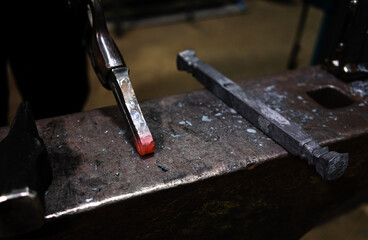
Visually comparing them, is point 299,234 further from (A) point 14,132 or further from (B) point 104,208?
(A) point 14,132

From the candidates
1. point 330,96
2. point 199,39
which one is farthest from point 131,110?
point 199,39

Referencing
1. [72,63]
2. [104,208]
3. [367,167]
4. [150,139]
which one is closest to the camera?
[104,208]

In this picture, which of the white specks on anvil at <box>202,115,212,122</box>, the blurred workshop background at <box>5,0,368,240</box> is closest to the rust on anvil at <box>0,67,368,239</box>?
the white specks on anvil at <box>202,115,212,122</box>

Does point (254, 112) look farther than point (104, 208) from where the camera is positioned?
Yes

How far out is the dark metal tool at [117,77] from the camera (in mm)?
927

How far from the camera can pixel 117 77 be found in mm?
969

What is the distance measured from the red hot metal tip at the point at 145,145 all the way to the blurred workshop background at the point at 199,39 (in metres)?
1.47

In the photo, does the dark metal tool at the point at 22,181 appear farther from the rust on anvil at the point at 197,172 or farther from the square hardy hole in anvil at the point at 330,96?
the square hardy hole in anvil at the point at 330,96

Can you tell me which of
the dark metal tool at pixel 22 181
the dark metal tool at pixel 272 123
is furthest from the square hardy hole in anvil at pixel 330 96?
the dark metal tool at pixel 22 181

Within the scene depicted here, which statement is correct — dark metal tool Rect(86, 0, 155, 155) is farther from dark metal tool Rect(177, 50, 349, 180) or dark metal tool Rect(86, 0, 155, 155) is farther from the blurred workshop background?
the blurred workshop background

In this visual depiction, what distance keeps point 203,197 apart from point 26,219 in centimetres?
47

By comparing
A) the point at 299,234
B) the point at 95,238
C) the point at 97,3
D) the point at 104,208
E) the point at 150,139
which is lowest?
the point at 299,234

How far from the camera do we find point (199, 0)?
15.6 feet

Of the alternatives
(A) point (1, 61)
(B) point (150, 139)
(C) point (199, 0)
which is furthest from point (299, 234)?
(C) point (199, 0)
